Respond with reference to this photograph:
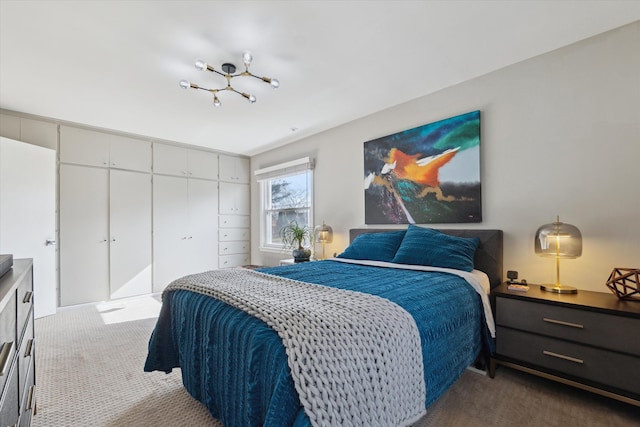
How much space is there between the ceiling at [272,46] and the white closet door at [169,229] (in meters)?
1.42

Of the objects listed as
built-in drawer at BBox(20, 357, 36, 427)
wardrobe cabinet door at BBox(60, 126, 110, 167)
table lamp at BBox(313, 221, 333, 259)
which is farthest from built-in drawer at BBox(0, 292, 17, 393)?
wardrobe cabinet door at BBox(60, 126, 110, 167)

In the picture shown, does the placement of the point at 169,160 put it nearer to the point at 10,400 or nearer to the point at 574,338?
the point at 10,400

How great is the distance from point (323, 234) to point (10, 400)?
3.12 m

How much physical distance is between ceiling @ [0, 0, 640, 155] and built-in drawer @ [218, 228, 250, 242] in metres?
2.39

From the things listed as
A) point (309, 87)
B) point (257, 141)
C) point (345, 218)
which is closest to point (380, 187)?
A: point (345, 218)

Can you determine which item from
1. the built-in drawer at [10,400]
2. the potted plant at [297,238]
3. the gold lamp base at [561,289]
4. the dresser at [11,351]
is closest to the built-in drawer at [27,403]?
the dresser at [11,351]

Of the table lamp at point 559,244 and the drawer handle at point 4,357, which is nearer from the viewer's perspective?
the drawer handle at point 4,357

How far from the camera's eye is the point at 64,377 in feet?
6.82

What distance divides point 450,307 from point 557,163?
1503 millimetres

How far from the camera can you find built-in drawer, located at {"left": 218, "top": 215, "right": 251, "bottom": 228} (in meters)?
5.17

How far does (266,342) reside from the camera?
43.7 inches

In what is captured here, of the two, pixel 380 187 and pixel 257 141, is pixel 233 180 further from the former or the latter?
pixel 380 187

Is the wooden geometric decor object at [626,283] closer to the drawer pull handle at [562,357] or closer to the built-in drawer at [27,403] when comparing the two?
the drawer pull handle at [562,357]

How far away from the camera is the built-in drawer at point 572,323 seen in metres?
1.55
